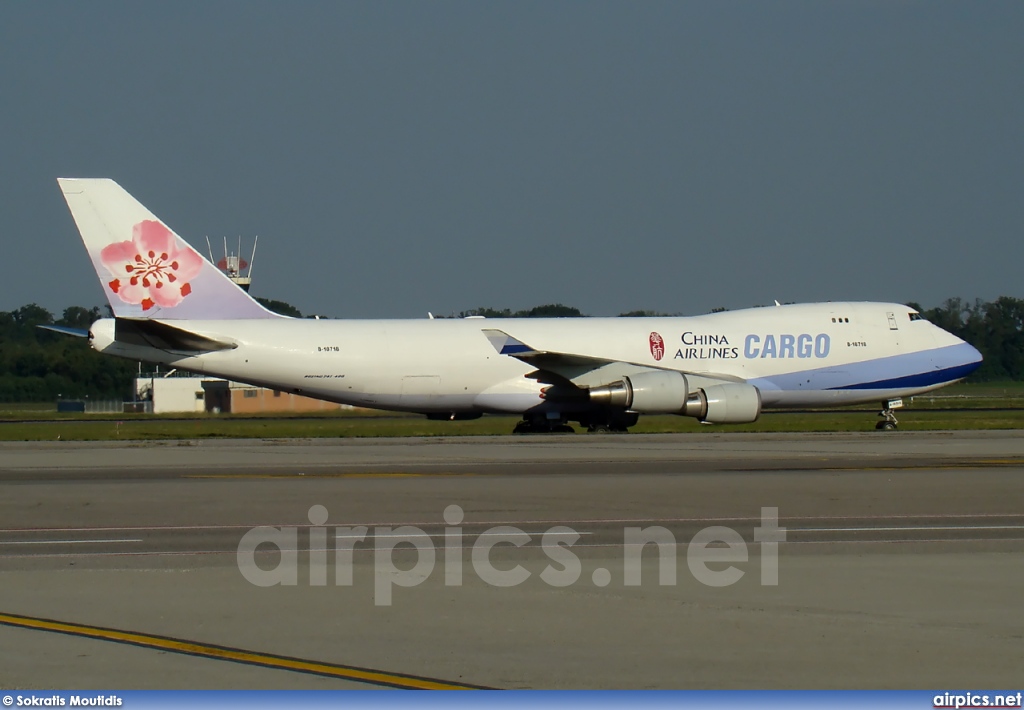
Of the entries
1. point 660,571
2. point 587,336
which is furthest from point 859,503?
point 587,336

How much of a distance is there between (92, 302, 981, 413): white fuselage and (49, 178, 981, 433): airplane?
0.04 metres

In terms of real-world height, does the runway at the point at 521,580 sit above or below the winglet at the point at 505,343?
below

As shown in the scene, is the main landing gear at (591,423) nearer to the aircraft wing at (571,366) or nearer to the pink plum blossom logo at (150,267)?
the aircraft wing at (571,366)

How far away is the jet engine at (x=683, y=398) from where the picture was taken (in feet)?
110

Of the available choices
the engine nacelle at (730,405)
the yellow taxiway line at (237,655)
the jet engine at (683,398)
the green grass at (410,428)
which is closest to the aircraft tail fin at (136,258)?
the green grass at (410,428)

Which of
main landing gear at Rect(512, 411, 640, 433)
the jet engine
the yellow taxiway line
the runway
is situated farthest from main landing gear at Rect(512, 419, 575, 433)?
the yellow taxiway line

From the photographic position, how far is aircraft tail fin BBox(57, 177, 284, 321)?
3494 cm

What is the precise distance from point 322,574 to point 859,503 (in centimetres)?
819

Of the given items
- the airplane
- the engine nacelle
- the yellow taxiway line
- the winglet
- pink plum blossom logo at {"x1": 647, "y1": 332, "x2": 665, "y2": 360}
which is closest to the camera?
the yellow taxiway line

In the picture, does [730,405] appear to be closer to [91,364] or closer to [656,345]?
[656,345]

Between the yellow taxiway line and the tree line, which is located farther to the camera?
the tree line

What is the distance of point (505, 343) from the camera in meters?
35.8

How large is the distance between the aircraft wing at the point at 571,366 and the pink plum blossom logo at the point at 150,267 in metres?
9.37

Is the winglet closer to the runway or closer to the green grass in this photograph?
the green grass
